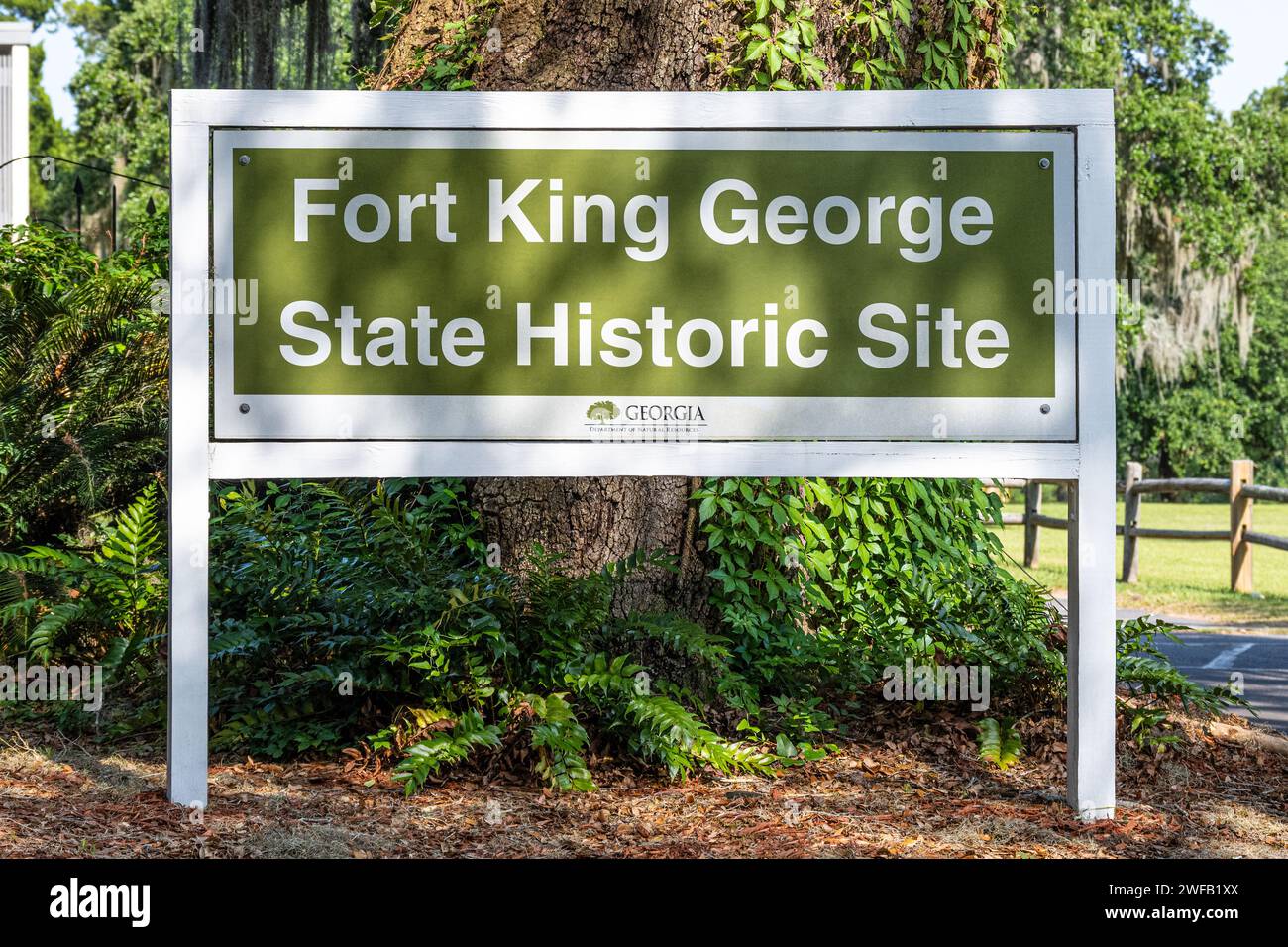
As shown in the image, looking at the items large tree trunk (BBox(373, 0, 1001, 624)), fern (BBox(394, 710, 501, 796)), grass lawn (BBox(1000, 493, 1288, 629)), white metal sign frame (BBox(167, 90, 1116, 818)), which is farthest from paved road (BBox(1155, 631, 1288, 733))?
fern (BBox(394, 710, 501, 796))

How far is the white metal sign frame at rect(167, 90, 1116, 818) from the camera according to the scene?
3.76 metres

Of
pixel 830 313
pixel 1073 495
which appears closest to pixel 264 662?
pixel 830 313

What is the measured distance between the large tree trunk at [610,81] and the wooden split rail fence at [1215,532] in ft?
25.7

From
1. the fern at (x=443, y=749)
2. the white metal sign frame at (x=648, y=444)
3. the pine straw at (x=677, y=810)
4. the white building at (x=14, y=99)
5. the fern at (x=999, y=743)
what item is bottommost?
the pine straw at (x=677, y=810)

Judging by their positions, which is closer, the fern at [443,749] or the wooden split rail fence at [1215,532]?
the fern at [443,749]

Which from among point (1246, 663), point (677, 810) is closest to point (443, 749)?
point (677, 810)

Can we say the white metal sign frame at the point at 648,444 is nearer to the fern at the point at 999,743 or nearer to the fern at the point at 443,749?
the fern at the point at 999,743

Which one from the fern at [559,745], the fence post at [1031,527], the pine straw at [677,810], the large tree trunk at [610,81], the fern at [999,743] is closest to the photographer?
the pine straw at [677,810]

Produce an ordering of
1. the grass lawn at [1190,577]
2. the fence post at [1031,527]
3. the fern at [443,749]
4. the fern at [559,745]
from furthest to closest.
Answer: the fence post at [1031,527]
the grass lawn at [1190,577]
the fern at [559,745]
the fern at [443,749]

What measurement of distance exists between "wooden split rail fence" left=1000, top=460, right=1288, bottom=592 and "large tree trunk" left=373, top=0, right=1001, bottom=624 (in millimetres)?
7822

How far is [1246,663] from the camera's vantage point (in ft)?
26.1

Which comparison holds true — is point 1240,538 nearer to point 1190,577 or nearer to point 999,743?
point 1190,577

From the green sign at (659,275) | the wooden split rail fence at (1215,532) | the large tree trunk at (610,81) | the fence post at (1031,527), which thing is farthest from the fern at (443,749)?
the fence post at (1031,527)

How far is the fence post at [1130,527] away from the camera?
565 inches
